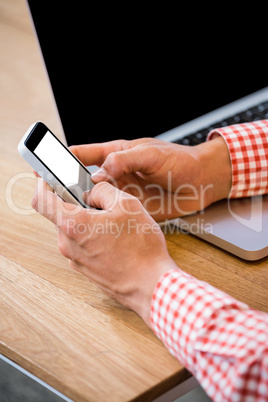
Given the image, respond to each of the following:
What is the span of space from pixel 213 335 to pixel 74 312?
0.60 ft

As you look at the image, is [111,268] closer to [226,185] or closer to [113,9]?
[226,185]

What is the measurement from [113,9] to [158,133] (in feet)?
0.77

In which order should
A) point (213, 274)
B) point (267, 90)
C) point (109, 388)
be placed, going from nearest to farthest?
point (109, 388) < point (213, 274) < point (267, 90)

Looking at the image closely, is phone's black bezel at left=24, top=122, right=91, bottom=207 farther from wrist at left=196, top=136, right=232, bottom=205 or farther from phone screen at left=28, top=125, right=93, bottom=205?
wrist at left=196, top=136, right=232, bottom=205

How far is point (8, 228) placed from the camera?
32.2 inches

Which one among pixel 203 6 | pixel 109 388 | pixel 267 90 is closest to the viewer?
pixel 109 388

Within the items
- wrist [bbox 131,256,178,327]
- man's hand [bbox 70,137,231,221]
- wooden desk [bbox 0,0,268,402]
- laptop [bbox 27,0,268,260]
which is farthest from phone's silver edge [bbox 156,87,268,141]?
wrist [bbox 131,256,178,327]

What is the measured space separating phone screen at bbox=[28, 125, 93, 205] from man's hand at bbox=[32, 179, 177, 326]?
49 millimetres

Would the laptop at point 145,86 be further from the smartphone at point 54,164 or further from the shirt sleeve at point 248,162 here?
the smartphone at point 54,164

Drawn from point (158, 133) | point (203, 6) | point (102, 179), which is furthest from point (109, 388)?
point (203, 6)

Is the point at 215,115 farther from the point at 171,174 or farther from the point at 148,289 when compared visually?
the point at 148,289

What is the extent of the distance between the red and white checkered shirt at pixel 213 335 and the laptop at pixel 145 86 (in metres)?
0.16

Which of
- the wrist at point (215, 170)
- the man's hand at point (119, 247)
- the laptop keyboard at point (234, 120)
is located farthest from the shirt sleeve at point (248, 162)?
the man's hand at point (119, 247)

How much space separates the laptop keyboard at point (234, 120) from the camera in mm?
961
